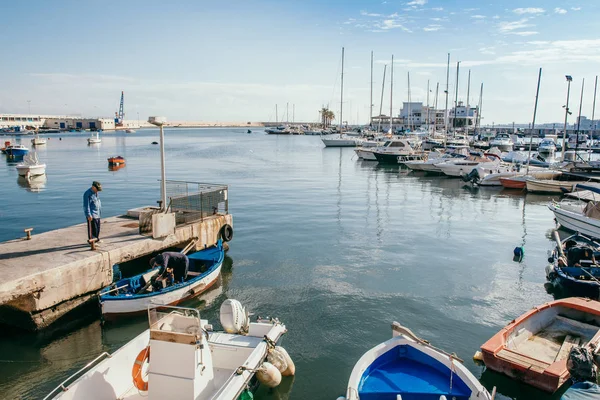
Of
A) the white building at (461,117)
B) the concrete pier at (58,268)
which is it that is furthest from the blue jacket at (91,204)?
the white building at (461,117)

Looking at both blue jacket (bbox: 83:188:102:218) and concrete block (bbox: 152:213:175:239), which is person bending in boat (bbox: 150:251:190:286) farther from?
blue jacket (bbox: 83:188:102:218)

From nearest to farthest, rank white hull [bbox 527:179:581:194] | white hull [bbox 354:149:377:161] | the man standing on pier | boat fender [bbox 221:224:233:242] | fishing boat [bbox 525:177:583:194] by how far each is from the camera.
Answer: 1. the man standing on pier
2. boat fender [bbox 221:224:233:242]
3. fishing boat [bbox 525:177:583:194]
4. white hull [bbox 527:179:581:194]
5. white hull [bbox 354:149:377:161]

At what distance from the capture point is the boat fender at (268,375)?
864 centimetres

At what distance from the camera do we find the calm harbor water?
1073cm

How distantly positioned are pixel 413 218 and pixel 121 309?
65.3 feet

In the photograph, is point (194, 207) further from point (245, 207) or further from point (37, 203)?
point (37, 203)

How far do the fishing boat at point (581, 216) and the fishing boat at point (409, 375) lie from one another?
1715cm

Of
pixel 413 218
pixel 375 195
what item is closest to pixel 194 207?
pixel 413 218

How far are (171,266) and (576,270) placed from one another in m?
13.9

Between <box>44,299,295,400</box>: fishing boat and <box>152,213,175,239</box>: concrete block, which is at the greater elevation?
<box>152,213,175,239</box>: concrete block

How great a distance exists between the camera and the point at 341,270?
1709 centimetres

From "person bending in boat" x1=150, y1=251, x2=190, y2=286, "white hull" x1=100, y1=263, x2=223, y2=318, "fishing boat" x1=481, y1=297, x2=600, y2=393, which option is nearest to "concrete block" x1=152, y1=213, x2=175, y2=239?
"person bending in boat" x1=150, y1=251, x2=190, y2=286

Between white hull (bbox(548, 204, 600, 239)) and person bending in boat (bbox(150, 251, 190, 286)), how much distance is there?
65.9 ft

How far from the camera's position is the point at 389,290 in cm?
1509
